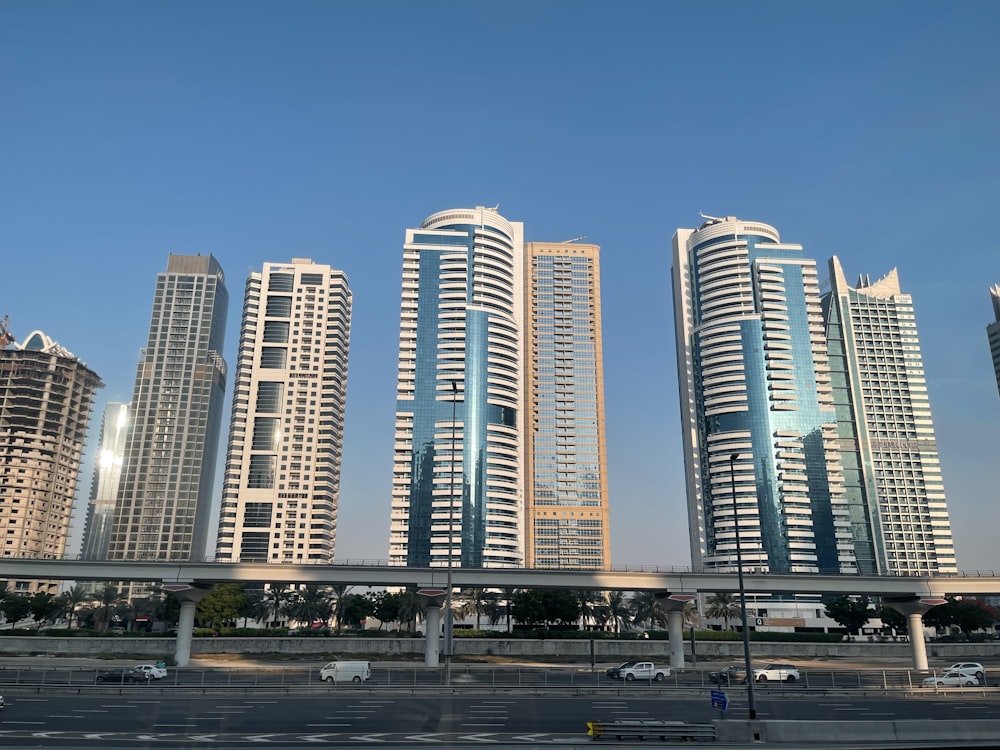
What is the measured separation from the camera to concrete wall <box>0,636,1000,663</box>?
262 ft

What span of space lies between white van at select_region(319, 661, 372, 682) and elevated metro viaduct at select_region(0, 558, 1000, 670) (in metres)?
16.5

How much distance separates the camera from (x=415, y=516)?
175250 millimetres

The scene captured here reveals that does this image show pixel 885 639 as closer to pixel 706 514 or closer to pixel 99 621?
pixel 706 514

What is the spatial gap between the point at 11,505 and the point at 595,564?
16257 cm

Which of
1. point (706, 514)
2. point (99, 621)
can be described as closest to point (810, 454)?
point (706, 514)

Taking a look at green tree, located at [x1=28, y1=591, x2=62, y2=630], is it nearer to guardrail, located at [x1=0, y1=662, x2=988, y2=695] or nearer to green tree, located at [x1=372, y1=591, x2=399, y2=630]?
guardrail, located at [x1=0, y1=662, x2=988, y2=695]

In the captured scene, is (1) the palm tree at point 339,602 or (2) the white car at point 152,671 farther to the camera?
(1) the palm tree at point 339,602

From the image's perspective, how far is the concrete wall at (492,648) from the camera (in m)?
79.8

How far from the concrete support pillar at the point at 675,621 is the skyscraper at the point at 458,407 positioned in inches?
3891

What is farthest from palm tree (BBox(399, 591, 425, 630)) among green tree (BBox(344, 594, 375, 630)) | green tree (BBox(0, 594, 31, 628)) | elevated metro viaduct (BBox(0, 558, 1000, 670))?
green tree (BBox(0, 594, 31, 628))

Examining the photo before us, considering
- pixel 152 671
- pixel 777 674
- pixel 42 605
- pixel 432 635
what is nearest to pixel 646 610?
pixel 432 635

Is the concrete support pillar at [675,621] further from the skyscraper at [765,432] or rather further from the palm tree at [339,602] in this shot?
the skyscraper at [765,432]

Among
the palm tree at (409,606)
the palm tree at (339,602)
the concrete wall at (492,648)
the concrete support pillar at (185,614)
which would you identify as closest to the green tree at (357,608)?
the palm tree at (339,602)

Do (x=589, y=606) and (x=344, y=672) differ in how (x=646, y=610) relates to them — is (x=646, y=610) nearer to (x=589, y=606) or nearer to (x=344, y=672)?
(x=589, y=606)
